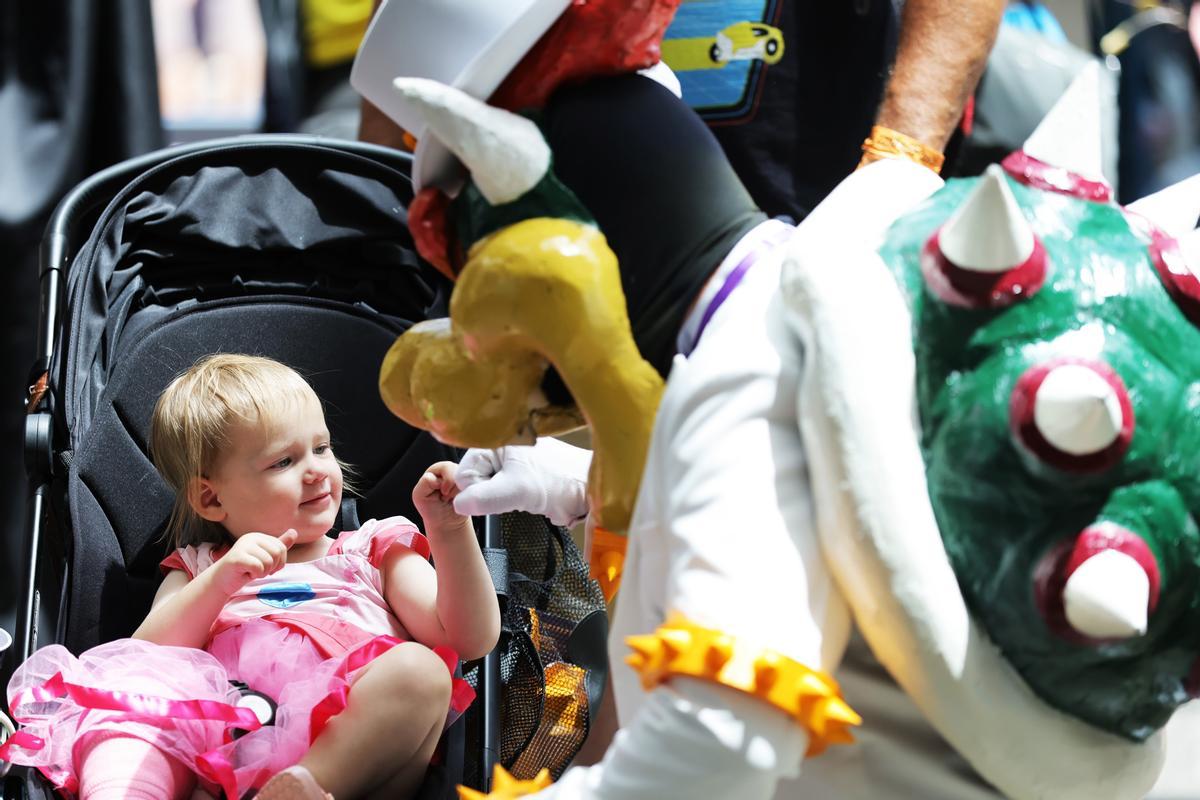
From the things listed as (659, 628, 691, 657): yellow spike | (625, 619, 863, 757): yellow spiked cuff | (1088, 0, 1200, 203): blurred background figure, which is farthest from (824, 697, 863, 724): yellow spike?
(1088, 0, 1200, 203): blurred background figure

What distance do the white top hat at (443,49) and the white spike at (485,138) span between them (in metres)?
0.04

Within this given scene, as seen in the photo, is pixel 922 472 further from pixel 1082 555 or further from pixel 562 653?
pixel 562 653

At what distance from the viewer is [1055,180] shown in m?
1.33

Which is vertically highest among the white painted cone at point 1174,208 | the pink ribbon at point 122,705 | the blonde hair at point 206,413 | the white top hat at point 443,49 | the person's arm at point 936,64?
the white top hat at point 443,49

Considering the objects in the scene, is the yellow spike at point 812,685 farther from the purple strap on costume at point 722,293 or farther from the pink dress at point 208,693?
the pink dress at point 208,693

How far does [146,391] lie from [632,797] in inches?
52.6

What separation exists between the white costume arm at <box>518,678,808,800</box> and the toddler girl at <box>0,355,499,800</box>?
696mm

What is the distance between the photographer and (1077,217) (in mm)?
1290

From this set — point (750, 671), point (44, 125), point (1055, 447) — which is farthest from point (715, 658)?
point (44, 125)

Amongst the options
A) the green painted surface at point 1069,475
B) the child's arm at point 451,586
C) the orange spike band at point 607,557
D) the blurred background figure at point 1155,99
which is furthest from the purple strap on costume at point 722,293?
the blurred background figure at point 1155,99

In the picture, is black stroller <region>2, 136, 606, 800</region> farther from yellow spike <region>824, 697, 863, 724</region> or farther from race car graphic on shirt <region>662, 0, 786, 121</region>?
yellow spike <region>824, 697, 863, 724</region>

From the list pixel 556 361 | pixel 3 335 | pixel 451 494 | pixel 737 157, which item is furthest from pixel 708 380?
pixel 3 335

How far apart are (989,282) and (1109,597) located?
0.82 ft

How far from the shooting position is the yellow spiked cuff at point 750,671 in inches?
44.0
